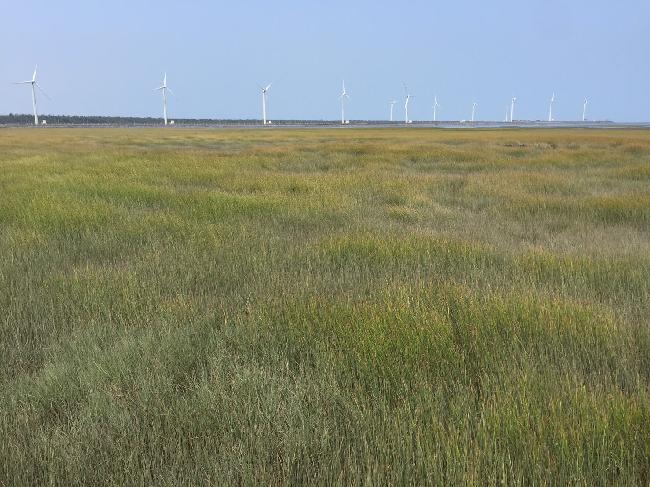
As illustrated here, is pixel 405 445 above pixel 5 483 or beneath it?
above

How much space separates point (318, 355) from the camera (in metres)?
3.73

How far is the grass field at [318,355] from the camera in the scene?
8.49ft

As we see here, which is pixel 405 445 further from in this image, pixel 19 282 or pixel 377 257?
pixel 19 282

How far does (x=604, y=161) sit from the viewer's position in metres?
23.0

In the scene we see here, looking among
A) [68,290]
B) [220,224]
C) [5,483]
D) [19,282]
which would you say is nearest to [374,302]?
[5,483]

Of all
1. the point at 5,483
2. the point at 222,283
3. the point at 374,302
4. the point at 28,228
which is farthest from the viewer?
the point at 28,228

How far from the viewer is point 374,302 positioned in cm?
470

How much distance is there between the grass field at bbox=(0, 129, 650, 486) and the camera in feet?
8.49

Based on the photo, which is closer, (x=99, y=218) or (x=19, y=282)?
(x=19, y=282)

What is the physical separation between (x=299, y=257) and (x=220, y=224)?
2.64 meters

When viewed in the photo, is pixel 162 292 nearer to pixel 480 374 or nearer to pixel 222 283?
pixel 222 283

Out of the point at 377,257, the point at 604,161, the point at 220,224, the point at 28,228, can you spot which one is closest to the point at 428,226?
the point at 377,257

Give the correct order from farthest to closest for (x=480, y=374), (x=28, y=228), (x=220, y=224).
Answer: (x=220, y=224), (x=28, y=228), (x=480, y=374)

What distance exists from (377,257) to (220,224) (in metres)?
3.42
